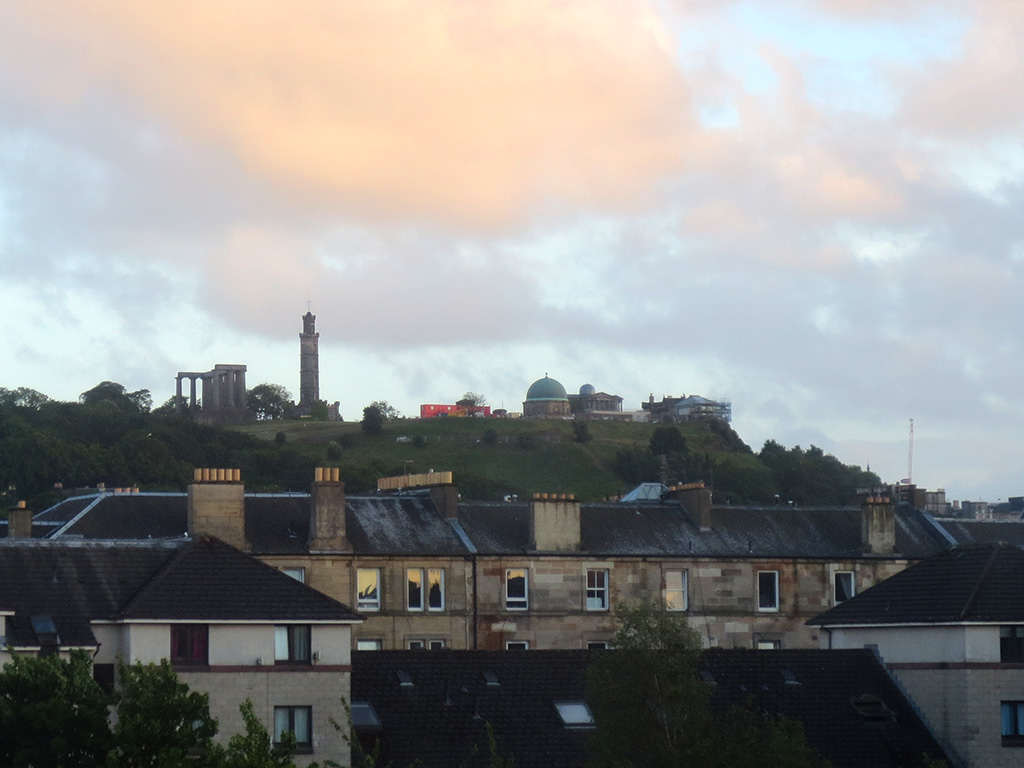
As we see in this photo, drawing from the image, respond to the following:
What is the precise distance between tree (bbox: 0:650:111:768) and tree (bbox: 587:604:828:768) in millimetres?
10017

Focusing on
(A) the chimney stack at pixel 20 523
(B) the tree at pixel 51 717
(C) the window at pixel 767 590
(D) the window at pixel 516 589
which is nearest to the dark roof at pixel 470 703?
(B) the tree at pixel 51 717

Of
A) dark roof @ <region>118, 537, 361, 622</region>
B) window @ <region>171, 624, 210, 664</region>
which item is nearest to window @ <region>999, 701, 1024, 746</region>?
dark roof @ <region>118, 537, 361, 622</region>

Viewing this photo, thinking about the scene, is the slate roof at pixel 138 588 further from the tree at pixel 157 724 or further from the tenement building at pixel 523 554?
the tenement building at pixel 523 554

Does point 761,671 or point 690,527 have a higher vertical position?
point 690,527

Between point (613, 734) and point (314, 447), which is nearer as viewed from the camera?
point (613, 734)

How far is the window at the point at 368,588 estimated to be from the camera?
6166 cm

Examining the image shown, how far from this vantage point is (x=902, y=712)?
4725 centimetres

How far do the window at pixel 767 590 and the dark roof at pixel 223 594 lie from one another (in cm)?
2680

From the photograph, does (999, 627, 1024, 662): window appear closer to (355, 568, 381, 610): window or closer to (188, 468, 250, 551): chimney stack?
(355, 568, 381, 610): window

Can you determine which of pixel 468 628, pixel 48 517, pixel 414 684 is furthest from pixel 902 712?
pixel 48 517

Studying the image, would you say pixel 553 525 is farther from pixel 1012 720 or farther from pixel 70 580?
pixel 70 580

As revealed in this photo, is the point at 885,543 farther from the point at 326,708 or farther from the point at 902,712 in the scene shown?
the point at 326,708

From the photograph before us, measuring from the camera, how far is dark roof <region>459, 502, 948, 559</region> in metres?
65.6

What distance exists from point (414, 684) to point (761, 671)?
996 cm
